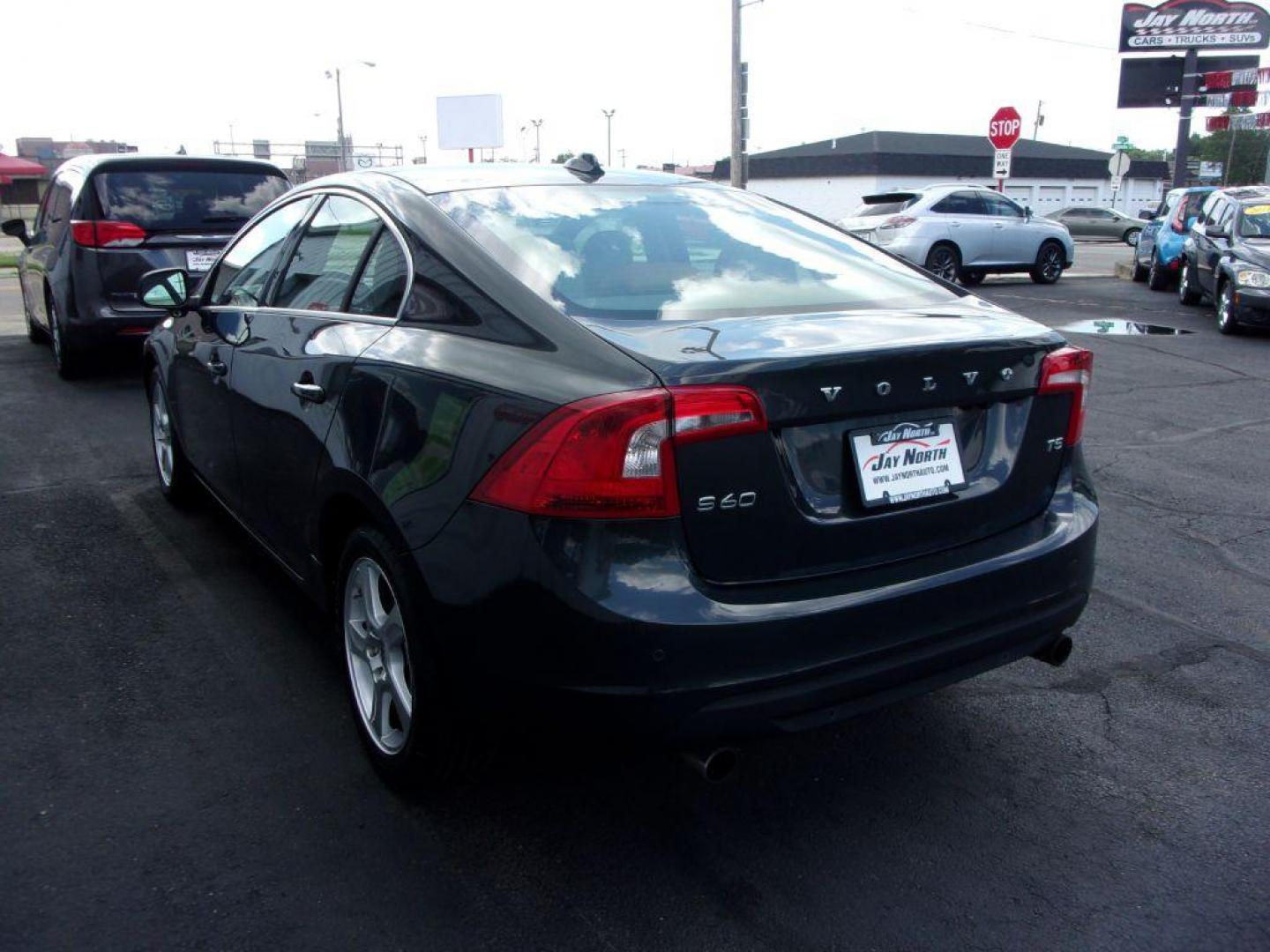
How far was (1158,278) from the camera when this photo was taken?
18000 millimetres

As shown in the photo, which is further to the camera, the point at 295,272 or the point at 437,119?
the point at 437,119

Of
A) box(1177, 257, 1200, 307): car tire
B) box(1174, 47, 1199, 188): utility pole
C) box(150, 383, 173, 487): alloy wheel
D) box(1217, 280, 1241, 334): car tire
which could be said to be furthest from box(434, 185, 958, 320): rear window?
box(1174, 47, 1199, 188): utility pole

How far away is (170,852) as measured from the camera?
2791 millimetres

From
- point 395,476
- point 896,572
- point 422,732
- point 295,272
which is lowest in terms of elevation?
point 422,732

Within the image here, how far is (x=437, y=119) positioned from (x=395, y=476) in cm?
6278

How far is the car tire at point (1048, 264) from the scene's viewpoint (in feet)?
64.5

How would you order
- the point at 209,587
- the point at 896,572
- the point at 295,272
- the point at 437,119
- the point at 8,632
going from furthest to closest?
the point at 437,119 → the point at 209,587 → the point at 8,632 → the point at 295,272 → the point at 896,572

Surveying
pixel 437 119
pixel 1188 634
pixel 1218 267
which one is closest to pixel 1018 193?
pixel 437 119

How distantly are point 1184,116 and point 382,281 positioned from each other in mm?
26974

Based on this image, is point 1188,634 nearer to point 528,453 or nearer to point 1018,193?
point 528,453

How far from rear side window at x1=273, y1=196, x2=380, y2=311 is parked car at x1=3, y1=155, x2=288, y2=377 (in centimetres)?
504

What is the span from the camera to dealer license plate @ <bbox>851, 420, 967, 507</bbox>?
2588 millimetres

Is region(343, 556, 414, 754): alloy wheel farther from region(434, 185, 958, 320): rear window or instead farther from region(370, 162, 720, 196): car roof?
region(370, 162, 720, 196): car roof

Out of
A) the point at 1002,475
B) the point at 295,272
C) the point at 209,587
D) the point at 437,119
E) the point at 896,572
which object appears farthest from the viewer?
the point at 437,119
